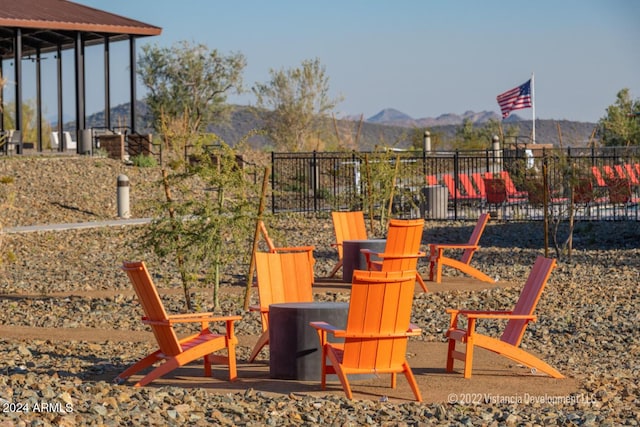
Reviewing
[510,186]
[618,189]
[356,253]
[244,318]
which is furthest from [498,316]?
[510,186]

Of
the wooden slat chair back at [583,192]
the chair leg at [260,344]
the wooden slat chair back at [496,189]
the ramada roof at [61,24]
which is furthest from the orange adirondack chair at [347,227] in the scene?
the ramada roof at [61,24]

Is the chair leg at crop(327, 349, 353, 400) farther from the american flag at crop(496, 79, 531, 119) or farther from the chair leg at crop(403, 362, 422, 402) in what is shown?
the american flag at crop(496, 79, 531, 119)

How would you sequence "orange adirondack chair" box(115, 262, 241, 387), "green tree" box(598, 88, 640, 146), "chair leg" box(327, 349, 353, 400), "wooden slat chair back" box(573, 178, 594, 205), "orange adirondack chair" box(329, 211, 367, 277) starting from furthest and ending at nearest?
"green tree" box(598, 88, 640, 146) → "wooden slat chair back" box(573, 178, 594, 205) → "orange adirondack chair" box(329, 211, 367, 277) → "orange adirondack chair" box(115, 262, 241, 387) → "chair leg" box(327, 349, 353, 400)

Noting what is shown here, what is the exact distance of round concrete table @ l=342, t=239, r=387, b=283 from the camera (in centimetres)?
1428

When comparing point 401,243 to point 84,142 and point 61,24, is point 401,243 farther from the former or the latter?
point 61,24

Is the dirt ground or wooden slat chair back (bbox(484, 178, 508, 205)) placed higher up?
wooden slat chair back (bbox(484, 178, 508, 205))

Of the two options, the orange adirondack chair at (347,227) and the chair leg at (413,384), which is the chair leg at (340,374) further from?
the orange adirondack chair at (347,227)

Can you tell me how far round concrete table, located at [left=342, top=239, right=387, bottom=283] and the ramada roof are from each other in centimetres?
1841

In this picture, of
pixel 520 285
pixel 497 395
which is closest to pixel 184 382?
pixel 497 395

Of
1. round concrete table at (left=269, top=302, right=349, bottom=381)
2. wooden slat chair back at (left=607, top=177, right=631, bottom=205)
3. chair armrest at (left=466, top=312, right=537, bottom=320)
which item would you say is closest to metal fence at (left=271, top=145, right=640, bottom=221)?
wooden slat chair back at (left=607, top=177, right=631, bottom=205)

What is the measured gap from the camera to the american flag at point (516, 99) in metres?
36.0

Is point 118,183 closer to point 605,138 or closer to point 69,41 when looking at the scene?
point 69,41

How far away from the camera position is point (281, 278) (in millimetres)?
9383

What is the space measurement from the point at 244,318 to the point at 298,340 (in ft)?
11.6
